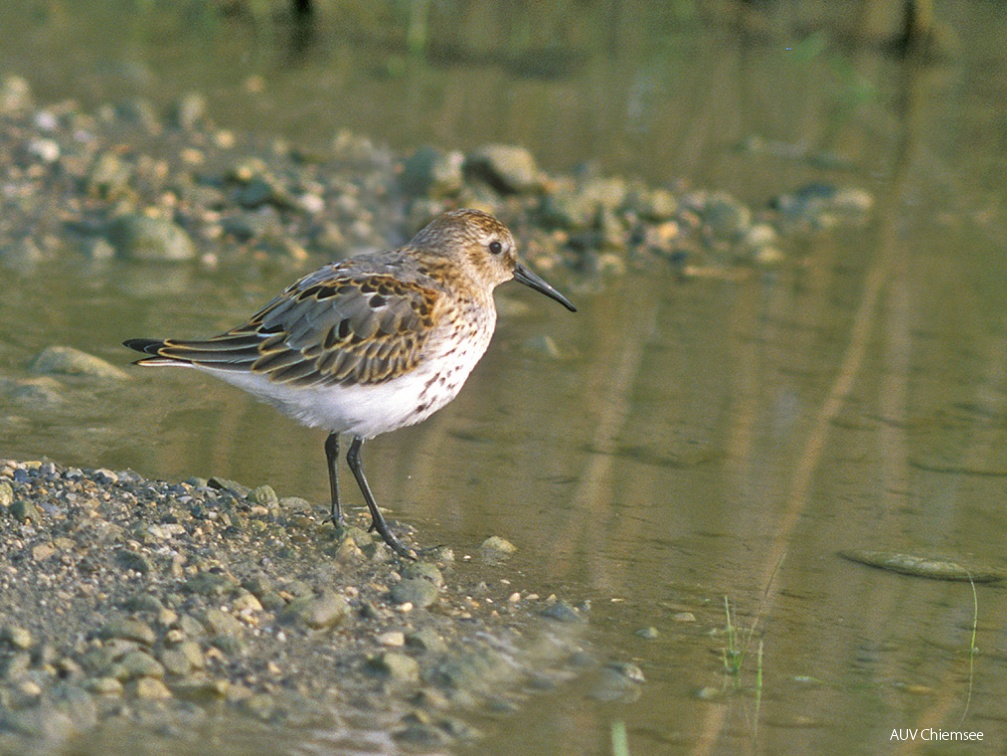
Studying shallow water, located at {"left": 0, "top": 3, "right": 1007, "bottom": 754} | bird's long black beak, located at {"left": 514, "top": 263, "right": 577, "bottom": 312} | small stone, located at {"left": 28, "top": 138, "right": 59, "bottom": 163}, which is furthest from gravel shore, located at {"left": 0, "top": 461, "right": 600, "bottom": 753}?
small stone, located at {"left": 28, "top": 138, "right": 59, "bottom": 163}

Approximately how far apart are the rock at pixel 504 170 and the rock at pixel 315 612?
7.27 m

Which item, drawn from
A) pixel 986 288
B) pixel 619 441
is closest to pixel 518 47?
pixel 986 288

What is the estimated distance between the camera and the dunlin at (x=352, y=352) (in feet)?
21.5

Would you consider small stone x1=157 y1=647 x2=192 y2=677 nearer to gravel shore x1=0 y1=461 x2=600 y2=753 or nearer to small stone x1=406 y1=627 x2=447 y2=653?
gravel shore x1=0 y1=461 x2=600 y2=753

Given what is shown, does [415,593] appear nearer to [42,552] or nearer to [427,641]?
[427,641]

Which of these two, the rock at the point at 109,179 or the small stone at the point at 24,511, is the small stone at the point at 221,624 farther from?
the rock at the point at 109,179

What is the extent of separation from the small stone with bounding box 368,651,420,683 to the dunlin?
114cm

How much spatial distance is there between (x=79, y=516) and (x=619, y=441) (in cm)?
325

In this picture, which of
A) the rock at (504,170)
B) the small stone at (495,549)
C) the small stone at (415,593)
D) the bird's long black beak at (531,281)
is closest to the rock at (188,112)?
the rock at (504,170)

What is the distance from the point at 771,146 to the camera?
15.1 m

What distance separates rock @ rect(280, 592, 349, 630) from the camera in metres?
5.50

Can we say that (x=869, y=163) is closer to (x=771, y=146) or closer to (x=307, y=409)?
(x=771, y=146)

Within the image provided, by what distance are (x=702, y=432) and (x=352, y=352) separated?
257 cm

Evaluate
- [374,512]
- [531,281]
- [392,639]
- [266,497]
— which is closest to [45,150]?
[531,281]
